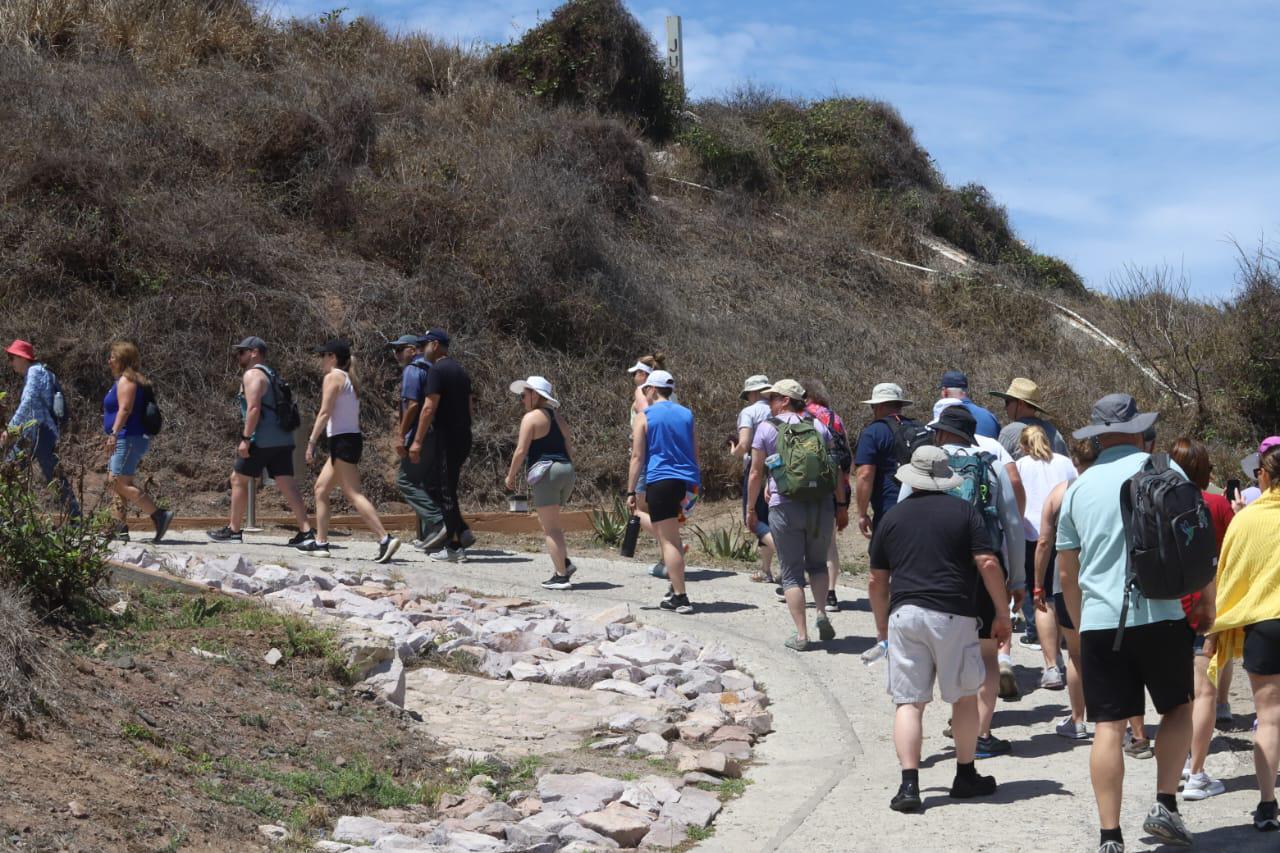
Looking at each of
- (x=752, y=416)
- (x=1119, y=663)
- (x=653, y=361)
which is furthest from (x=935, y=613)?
(x=653, y=361)

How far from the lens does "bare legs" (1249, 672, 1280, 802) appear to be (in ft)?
18.5

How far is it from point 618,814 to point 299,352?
13847 mm

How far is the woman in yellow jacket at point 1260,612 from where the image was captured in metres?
5.66

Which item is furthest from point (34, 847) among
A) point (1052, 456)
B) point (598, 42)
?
point (598, 42)

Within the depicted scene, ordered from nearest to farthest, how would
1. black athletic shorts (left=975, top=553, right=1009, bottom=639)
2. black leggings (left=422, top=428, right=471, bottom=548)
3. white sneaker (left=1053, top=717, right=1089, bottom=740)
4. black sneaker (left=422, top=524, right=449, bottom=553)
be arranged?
1. black athletic shorts (left=975, top=553, right=1009, bottom=639)
2. white sneaker (left=1053, top=717, right=1089, bottom=740)
3. black leggings (left=422, top=428, right=471, bottom=548)
4. black sneaker (left=422, top=524, right=449, bottom=553)

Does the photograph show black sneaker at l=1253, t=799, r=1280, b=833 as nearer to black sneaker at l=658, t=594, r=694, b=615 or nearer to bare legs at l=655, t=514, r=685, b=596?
bare legs at l=655, t=514, r=685, b=596

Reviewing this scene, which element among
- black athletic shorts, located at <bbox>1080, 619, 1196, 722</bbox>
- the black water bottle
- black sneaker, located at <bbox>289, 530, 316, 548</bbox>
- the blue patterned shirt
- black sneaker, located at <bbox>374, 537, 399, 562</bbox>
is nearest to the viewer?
black athletic shorts, located at <bbox>1080, 619, 1196, 722</bbox>

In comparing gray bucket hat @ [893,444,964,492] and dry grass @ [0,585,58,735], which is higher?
gray bucket hat @ [893,444,964,492]

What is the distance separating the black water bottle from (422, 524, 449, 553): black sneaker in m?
1.80

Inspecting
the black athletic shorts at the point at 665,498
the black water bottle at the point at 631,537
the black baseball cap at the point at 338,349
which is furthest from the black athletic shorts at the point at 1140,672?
the black baseball cap at the point at 338,349

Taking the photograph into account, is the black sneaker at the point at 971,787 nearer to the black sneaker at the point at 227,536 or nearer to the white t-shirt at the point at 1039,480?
the white t-shirt at the point at 1039,480

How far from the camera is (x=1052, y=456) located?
8.55 m

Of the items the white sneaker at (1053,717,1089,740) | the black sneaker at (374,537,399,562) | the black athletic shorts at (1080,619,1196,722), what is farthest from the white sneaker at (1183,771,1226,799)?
the black sneaker at (374,537,399,562)

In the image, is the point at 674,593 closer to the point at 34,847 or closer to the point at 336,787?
the point at 336,787
